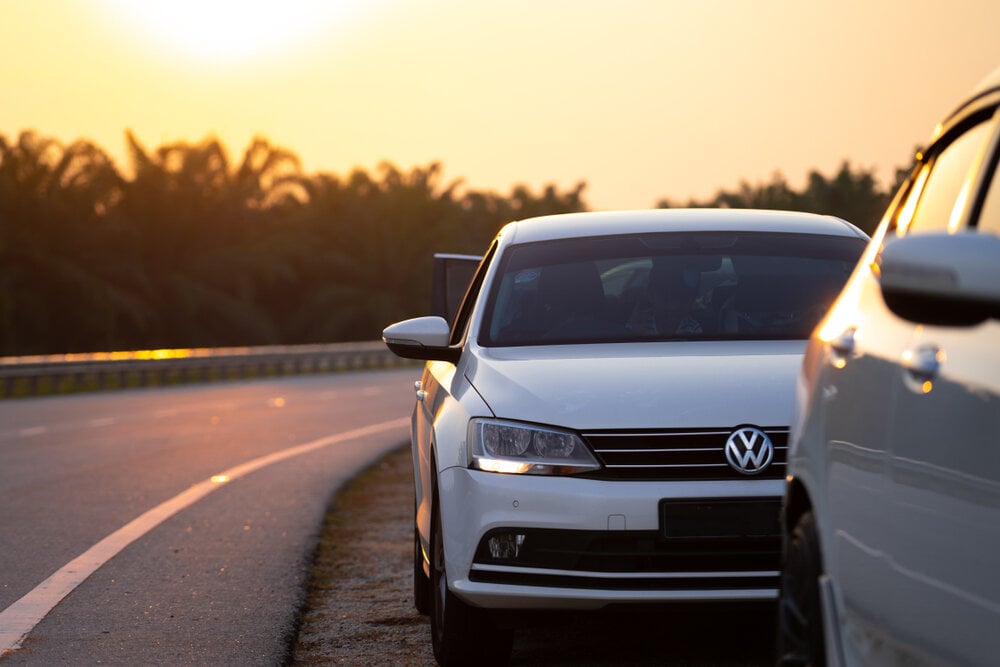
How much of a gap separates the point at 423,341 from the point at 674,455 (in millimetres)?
1686

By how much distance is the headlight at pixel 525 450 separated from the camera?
5.76m

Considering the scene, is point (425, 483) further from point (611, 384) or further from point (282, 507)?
point (282, 507)

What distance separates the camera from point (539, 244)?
743 centimetres

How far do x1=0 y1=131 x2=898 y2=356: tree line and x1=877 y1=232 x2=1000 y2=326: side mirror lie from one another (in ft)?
157

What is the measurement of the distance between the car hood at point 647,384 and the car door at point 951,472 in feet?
7.40

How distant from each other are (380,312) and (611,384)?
197 feet

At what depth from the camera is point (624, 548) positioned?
5.64m

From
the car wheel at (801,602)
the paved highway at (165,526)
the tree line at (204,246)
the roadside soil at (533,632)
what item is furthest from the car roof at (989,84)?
the tree line at (204,246)

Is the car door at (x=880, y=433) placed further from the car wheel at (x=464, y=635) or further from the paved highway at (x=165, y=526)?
the paved highway at (x=165, y=526)

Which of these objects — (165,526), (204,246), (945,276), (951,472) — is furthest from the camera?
(204,246)

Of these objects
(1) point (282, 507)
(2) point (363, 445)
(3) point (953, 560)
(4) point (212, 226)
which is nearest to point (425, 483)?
(3) point (953, 560)

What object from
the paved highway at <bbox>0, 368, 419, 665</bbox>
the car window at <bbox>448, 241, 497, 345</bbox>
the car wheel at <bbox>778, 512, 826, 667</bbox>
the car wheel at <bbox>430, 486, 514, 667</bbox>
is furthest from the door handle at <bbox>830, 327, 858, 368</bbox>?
the car window at <bbox>448, 241, 497, 345</bbox>

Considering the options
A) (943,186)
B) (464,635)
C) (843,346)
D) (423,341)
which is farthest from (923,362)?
(423,341)

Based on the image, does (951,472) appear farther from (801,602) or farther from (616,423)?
(616,423)
